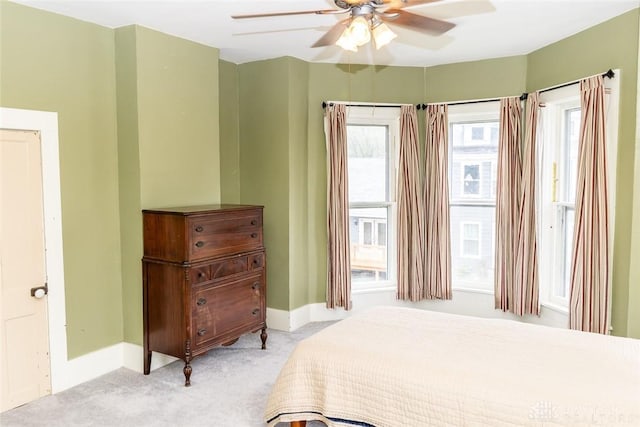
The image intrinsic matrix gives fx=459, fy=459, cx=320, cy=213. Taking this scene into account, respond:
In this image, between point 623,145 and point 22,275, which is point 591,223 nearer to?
point 623,145

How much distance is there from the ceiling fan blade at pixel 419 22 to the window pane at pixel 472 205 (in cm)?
237

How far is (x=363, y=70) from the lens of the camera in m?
4.64

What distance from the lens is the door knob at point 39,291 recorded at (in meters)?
3.02

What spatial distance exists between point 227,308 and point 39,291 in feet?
4.14

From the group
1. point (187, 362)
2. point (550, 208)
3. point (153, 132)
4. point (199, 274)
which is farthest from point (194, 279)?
point (550, 208)

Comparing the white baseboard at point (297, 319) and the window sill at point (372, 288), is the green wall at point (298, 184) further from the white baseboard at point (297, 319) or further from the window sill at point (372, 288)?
the window sill at point (372, 288)

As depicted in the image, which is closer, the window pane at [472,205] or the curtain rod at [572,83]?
the curtain rod at [572,83]

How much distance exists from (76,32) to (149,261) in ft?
5.55

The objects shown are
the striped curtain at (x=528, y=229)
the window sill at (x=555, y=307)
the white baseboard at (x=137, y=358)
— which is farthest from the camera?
the striped curtain at (x=528, y=229)

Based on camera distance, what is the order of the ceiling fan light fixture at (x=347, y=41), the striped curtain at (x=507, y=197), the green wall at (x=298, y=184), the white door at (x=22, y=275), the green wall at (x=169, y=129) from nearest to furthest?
the ceiling fan light fixture at (x=347, y=41) → the white door at (x=22, y=275) → the green wall at (x=169, y=129) → the striped curtain at (x=507, y=197) → the green wall at (x=298, y=184)

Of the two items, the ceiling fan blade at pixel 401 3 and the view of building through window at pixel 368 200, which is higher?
the ceiling fan blade at pixel 401 3

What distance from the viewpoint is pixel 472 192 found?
468 cm

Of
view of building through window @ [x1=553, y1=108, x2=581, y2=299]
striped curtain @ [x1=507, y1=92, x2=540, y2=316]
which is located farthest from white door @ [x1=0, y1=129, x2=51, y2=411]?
view of building through window @ [x1=553, y1=108, x2=581, y2=299]

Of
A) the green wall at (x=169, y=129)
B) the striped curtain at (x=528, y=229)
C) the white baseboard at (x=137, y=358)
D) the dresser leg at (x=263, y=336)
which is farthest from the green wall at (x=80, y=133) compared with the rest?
the striped curtain at (x=528, y=229)
